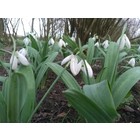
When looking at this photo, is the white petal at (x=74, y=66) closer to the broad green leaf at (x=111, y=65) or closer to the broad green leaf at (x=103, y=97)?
the broad green leaf at (x=103, y=97)

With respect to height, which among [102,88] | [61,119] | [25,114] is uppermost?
[102,88]

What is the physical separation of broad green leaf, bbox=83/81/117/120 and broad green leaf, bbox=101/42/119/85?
0.33 meters

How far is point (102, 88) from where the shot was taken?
3.80ft

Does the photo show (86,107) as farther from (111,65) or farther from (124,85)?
(111,65)

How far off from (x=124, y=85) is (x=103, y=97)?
236 millimetres

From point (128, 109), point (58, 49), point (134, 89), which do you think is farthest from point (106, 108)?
point (58, 49)

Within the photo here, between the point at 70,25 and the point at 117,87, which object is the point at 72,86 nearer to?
the point at 117,87

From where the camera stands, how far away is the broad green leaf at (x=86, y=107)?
1094 mm

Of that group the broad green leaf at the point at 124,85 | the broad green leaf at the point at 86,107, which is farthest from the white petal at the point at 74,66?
the broad green leaf at the point at 124,85

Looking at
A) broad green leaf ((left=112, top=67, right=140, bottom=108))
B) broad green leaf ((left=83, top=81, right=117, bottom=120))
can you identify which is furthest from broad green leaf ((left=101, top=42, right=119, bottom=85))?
broad green leaf ((left=83, top=81, right=117, bottom=120))

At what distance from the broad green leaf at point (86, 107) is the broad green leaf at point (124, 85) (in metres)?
0.18

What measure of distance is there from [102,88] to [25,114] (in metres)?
0.36

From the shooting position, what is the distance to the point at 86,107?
1145 millimetres

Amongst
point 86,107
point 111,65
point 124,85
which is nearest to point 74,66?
point 86,107
